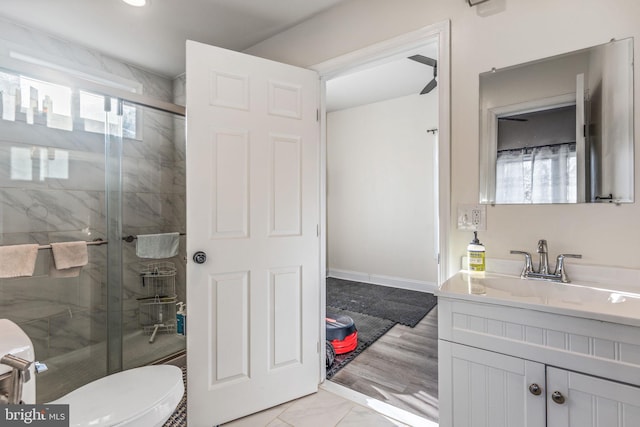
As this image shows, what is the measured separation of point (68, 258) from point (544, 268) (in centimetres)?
262

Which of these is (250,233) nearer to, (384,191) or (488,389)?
(488,389)

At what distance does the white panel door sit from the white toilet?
0.94 ft

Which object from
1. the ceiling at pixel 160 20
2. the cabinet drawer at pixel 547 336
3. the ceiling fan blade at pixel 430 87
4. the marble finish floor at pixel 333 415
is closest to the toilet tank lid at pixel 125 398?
the marble finish floor at pixel 333 415

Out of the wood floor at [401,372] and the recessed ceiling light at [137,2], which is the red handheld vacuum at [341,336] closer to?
the wood floor at [401,372]

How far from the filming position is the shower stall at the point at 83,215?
192 centimetres

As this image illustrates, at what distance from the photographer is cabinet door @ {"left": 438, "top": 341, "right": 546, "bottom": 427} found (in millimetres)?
988

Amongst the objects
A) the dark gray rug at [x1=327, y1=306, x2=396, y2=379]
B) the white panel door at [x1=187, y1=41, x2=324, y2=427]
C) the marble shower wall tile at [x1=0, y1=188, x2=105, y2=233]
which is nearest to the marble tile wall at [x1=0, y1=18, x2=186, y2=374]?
the marble shower wall tile at [x1=0, y1=188, x2=105, y2=233]

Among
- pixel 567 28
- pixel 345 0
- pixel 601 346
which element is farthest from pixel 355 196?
pixel 601 346

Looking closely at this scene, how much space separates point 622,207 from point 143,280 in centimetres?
296

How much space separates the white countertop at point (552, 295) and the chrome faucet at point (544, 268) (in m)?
0.03

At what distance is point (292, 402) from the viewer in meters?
1.81

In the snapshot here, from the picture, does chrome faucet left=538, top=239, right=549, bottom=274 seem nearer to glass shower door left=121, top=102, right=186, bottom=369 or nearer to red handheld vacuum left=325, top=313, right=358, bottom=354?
red handheld vacuum left=325, top=313, right=358, bottom=354

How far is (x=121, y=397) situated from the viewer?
1.17 m

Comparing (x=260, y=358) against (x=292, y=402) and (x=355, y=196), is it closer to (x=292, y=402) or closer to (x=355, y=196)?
(x=292, y=402)
